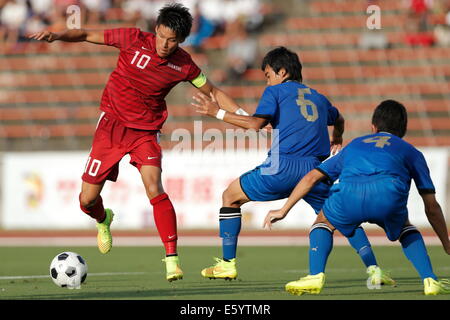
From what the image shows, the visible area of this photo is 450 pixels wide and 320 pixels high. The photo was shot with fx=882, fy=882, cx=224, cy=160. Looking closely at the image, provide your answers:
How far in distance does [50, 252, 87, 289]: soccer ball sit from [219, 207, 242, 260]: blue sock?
4.61ft

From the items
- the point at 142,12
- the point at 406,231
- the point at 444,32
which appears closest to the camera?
the point at 406,231

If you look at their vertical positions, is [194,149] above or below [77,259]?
above

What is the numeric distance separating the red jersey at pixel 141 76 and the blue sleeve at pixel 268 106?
2.83 feet

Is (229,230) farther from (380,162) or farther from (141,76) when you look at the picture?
(380,162)

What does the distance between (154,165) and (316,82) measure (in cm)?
1394

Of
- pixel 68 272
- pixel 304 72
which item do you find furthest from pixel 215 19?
pixel 68 272

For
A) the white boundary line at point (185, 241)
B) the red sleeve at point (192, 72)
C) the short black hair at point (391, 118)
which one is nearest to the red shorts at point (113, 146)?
the red sleeve at point (192, 72)

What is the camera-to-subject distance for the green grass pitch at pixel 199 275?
23.6ft

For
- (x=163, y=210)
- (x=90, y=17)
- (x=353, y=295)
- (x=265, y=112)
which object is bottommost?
(x=353, y=295)

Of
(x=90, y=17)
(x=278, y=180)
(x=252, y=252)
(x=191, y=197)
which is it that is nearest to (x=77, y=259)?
(x=278, y=180)

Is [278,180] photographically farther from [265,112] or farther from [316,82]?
[316,82]

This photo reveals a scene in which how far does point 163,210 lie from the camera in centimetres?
815

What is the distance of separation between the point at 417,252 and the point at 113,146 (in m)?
3.09

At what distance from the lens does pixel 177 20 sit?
784 cm
